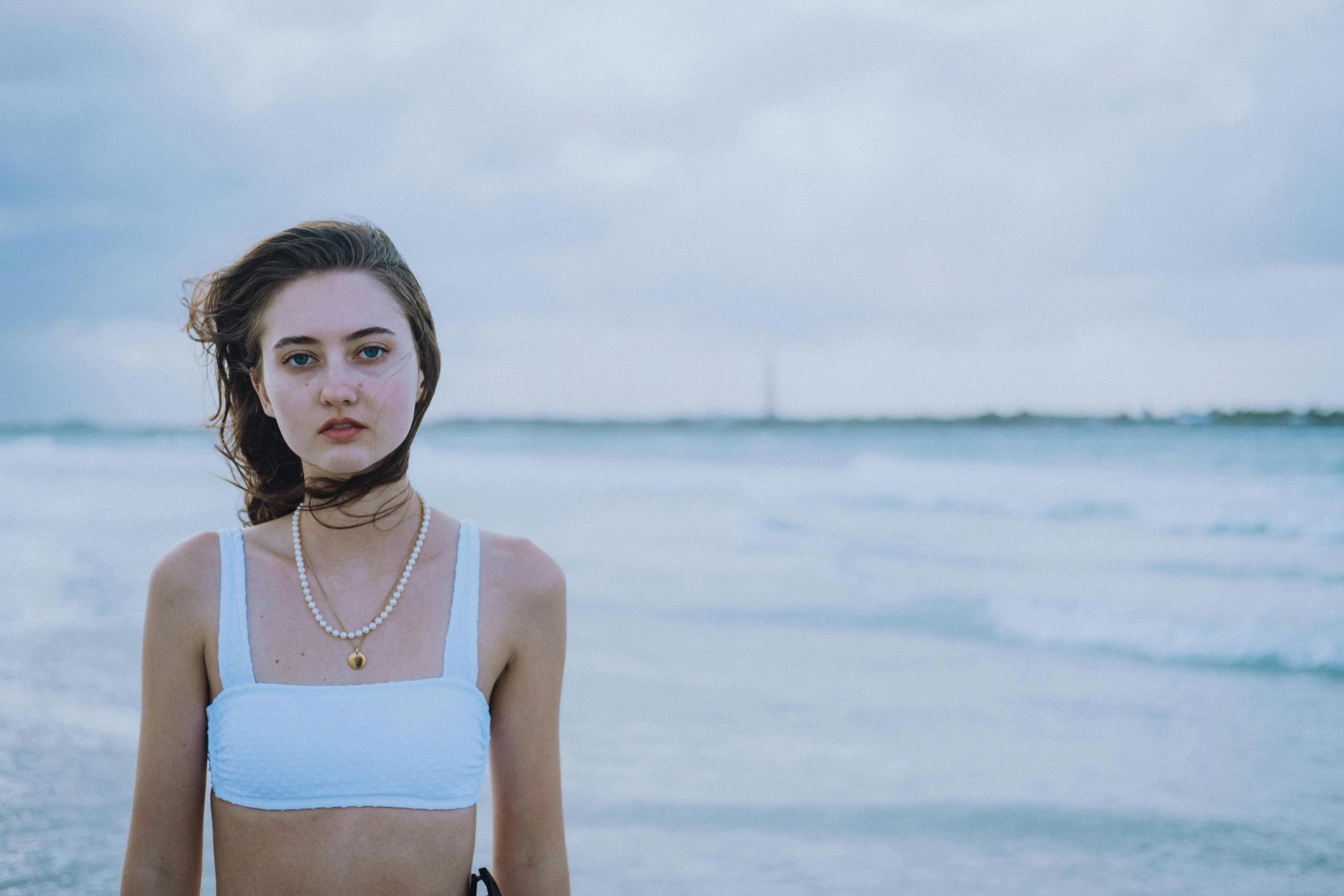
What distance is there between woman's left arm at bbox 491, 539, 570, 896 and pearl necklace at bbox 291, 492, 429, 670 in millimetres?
172

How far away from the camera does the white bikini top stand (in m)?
1.84

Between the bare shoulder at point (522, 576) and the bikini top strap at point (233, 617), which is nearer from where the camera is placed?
the bikini top strap at point (233, 617)

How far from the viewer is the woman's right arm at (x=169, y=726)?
1.89m

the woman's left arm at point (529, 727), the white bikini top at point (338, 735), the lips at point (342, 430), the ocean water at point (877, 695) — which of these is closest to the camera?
the white bikini top at point (338, 735)

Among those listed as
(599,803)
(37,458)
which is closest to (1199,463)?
(599,803)

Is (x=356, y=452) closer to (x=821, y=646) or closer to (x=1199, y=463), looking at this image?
(x=821, y=646)

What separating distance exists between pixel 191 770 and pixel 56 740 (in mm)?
3563

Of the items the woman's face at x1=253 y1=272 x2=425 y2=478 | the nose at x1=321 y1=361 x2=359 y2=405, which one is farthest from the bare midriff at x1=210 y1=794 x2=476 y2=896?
the nose at x1=321 y1=361 x2=359 y2=405

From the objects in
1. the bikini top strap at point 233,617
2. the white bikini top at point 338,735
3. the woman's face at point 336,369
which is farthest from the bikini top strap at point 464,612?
the bikini top strap at point 233,617

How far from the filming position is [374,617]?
1.99m

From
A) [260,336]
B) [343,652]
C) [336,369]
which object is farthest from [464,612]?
[260,336]

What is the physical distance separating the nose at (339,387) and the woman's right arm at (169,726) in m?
0.43

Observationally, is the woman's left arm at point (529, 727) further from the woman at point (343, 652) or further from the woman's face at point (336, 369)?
the woman's face at point (336, 369)

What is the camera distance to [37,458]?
24.4 metres
